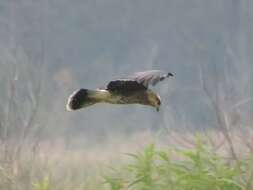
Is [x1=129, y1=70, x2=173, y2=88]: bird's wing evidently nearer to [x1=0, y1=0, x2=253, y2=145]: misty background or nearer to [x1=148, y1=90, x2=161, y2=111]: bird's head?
[x1=148, y1=90, x2=161, y2=111]: bird's head

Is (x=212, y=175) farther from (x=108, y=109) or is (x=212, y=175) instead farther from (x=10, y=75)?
(x=108, y=109)

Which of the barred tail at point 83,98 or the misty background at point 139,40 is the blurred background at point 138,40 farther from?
the barred tail at point 83,98

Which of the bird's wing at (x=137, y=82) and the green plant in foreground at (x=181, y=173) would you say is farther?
the green plant in foreground at (x=181, y=173)

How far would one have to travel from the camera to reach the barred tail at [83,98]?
178cm

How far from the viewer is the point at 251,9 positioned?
18.5 m

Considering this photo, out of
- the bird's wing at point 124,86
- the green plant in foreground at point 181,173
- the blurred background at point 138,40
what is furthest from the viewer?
the blurred background at point 138,40

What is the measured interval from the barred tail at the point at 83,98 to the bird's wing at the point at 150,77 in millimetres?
103

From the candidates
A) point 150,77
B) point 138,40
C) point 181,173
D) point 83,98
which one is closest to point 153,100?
point 150,77

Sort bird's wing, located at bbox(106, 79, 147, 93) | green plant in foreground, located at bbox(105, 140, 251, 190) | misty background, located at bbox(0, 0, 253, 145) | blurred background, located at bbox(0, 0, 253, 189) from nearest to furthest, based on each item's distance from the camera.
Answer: bird's wing, located at bbox(106, 79, 147, 93) < green plant in foreground, located at bbox(105, 140, 251, 190) < blurred background, located at bbox(0, 0, 253, 189) < misty background, located at bbox(0, 0, 253, 145)

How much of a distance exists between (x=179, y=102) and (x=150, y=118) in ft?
4.99

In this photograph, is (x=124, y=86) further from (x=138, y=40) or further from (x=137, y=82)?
(x=138, y=40)

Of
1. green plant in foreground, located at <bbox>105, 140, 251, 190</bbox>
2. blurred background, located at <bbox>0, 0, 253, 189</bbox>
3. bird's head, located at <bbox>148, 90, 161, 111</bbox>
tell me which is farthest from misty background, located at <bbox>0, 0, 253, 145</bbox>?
bird's head, located at <bbox>148, 90, 161, 111</bbox>

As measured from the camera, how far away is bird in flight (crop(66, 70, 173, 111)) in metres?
1.78

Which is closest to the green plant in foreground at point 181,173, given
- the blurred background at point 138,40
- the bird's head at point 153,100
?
the bird's head at point 153,100
